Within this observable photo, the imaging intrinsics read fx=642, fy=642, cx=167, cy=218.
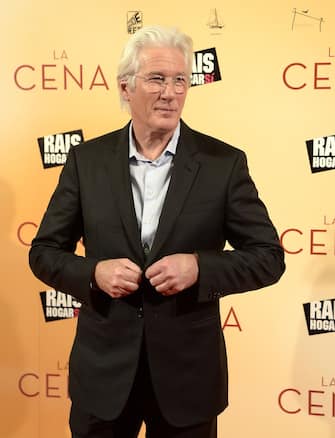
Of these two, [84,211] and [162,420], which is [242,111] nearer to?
[84,211]

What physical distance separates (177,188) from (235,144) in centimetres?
94

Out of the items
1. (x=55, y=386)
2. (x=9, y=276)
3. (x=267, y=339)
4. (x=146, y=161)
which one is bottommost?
Answer: (x=55, y=386)

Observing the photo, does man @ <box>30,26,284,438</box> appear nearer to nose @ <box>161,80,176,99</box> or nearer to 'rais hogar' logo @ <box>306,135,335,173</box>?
nose @ <box>161,80,176,99</box>

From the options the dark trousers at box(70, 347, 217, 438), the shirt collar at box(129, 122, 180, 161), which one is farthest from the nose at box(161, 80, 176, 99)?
the dark trousers at box(70, 347, 217, 438)

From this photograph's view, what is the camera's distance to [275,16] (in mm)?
2215

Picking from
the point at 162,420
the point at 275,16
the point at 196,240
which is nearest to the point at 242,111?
the point at 275,16

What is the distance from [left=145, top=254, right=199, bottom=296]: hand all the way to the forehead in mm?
417

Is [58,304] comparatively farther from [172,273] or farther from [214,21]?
[172,273]

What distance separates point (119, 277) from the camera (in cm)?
129

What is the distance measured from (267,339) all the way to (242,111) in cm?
83

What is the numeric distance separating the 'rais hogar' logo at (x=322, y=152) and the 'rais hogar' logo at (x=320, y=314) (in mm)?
A: 478

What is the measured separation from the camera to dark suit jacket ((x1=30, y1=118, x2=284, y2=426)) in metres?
1.38

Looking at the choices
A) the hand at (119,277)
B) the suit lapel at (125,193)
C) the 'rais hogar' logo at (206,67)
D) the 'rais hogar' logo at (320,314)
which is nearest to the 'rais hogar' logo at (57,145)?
the 'rais hogar' logo at (206,67)

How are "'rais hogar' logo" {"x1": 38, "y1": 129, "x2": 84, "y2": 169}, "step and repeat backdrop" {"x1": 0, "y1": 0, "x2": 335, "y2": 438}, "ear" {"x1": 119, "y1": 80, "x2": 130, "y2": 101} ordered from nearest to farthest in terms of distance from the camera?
"ear" {"x1": 119, "y1": 80, "x2": 130, "y2": 101} < "step and repeat backdrop" {"x1": 0, "y1": 0, "x2": 335, "y2": 438} < "'rais hogar' logo" {"x1": 38, "y1": 129, "x2": 84, "y2": 169}
